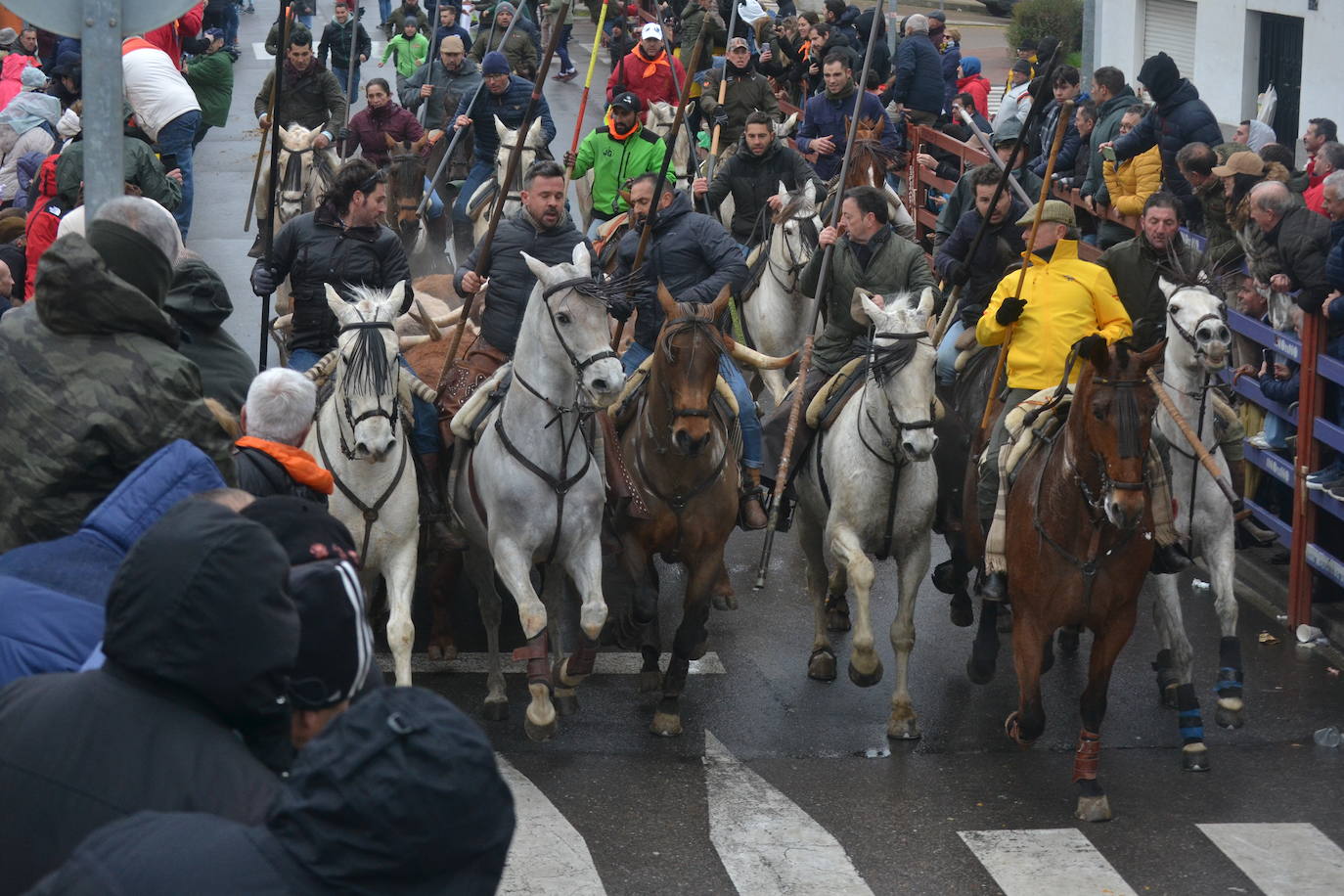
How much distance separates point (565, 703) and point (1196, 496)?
3.55m

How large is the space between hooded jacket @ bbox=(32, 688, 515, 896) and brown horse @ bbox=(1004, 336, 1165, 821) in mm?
5616

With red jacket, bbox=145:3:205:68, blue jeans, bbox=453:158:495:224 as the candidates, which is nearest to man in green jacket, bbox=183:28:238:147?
red jacket, bbox=145:3:205:68

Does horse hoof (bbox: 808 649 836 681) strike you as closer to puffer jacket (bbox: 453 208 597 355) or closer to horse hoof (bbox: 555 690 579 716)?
horse hoof (bbox: 555 690 579 716)

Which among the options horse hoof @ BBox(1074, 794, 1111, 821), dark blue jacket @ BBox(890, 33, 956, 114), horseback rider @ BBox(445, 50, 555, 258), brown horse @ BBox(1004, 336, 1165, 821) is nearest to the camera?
brown horse @ BBox(1004, 336, 1165, 821)

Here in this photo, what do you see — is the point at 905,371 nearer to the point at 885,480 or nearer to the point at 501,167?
the point at 885,480

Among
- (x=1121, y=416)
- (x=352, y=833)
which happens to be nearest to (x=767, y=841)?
(x=1121, y=416)

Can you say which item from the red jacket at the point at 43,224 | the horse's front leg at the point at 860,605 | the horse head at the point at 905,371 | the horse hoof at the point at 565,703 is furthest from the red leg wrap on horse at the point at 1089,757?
the red jacket at the point at 43,224

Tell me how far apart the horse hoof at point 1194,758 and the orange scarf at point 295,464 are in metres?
4.74

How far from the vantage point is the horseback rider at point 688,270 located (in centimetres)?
1016

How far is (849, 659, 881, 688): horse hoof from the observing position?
9.13 m

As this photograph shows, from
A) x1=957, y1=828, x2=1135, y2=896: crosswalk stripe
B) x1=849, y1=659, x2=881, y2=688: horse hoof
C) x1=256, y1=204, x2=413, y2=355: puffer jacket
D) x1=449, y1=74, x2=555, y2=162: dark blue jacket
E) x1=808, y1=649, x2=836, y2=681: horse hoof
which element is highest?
x1=449, y1=74, x2=555, y2=162: dark blue jacket

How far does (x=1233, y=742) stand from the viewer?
923 cm

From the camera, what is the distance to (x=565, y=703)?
9.45 metres

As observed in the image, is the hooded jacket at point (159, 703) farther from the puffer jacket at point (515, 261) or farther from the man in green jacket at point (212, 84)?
the man in green jacket at point (212, 84)
